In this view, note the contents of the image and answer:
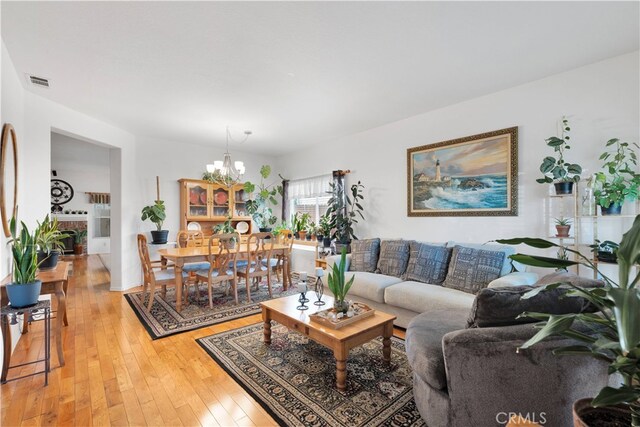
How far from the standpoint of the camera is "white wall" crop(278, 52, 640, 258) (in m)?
2.64

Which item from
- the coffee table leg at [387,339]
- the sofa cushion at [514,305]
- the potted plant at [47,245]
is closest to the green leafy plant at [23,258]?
the potted plant at [47,245]

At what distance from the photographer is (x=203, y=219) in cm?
561

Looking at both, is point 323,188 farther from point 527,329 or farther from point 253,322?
point 527,329

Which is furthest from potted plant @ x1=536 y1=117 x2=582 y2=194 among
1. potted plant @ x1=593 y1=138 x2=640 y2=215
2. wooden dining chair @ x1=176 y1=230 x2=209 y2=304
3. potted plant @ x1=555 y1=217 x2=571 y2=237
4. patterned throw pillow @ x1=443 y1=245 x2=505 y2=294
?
wooden dining chair @ x1=176 y1=230 x2=209 y2=304

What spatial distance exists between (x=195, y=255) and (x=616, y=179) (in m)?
4.31

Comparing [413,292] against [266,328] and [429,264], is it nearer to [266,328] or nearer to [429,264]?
[429,264]

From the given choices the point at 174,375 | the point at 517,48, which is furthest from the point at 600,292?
the point at 174,375

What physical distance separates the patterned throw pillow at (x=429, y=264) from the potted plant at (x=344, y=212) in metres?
1.44

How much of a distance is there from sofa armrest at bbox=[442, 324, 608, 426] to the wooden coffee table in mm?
755

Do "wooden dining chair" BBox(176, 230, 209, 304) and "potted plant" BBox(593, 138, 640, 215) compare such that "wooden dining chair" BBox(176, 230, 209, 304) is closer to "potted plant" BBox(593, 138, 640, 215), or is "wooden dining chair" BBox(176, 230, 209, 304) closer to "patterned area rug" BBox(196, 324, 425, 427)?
"patterned area rug" BBox(196, 324, 425, 427)

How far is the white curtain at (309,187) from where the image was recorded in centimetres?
568

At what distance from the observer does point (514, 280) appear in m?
2.53

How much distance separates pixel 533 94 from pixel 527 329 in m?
2.86

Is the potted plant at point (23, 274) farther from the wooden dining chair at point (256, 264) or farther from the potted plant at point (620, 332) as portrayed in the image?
the potted plant at point (620, 332)
